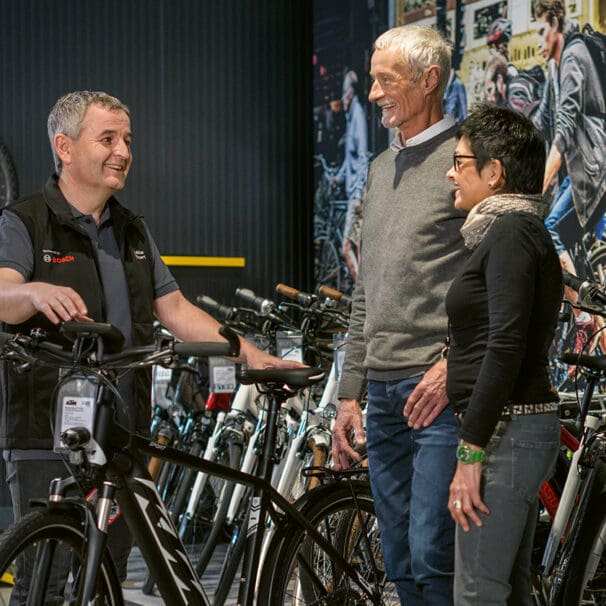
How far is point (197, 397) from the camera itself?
5.17 metres

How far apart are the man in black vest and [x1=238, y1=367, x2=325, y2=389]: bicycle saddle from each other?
86 mm

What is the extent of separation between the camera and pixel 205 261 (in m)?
5.88

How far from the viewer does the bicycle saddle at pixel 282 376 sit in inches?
105

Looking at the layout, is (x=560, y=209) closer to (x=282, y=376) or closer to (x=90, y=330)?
(x=282, y=376)

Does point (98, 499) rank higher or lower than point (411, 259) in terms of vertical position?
lower

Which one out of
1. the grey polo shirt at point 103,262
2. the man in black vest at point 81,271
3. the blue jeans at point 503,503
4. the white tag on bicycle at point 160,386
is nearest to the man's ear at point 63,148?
the man in black vest at point 81,271

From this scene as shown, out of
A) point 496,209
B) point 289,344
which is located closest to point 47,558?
point 496,209

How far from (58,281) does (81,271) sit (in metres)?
0.06

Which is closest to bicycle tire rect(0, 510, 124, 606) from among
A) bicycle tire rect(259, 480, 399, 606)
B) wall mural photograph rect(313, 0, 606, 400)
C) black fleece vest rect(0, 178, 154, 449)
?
black fleece vest rect(0, 178, 154, 449)

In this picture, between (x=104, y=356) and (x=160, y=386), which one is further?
(x=160, y=386)

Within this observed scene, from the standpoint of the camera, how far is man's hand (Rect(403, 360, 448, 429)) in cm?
234

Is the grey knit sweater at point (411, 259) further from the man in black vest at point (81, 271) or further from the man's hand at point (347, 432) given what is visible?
the man in black vest at point (81, 271)

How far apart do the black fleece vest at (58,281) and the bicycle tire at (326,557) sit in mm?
482

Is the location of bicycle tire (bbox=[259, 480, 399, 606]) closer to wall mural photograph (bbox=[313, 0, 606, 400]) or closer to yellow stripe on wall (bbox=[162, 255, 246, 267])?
wall mural photograph (bbox=[313, 0, 606, 400])
